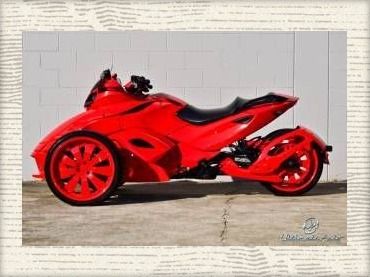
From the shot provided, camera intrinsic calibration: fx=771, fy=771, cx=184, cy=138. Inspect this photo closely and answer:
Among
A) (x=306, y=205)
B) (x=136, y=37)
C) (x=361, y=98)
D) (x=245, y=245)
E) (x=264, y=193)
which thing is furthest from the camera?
(x=136, y=37)

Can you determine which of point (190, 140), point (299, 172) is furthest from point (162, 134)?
point (299, 172)

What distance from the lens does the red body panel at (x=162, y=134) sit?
7688mm

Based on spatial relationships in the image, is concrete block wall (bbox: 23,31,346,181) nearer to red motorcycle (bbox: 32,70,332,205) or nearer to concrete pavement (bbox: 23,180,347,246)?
concrete pavement (bbox: 23,180,347,246)

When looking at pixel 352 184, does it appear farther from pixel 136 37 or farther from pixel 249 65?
pixel 136 37

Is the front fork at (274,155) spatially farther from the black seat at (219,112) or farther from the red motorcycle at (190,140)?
the black seat at (219,112)

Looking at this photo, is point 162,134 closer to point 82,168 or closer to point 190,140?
point 190,140

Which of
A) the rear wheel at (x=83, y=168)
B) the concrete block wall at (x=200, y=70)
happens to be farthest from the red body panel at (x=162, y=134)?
the concrete block wall at (x=200, y=70)

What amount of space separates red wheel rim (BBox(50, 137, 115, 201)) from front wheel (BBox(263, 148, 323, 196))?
178cm

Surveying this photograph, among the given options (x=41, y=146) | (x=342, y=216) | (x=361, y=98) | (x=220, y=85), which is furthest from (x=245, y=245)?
(x=220, y=85)

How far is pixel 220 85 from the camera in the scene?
29.8 ft

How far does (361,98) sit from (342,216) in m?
1.11

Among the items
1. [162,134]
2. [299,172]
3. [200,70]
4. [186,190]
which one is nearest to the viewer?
[162,134]

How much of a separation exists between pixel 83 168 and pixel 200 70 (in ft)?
7.42

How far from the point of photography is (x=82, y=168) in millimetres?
7465
